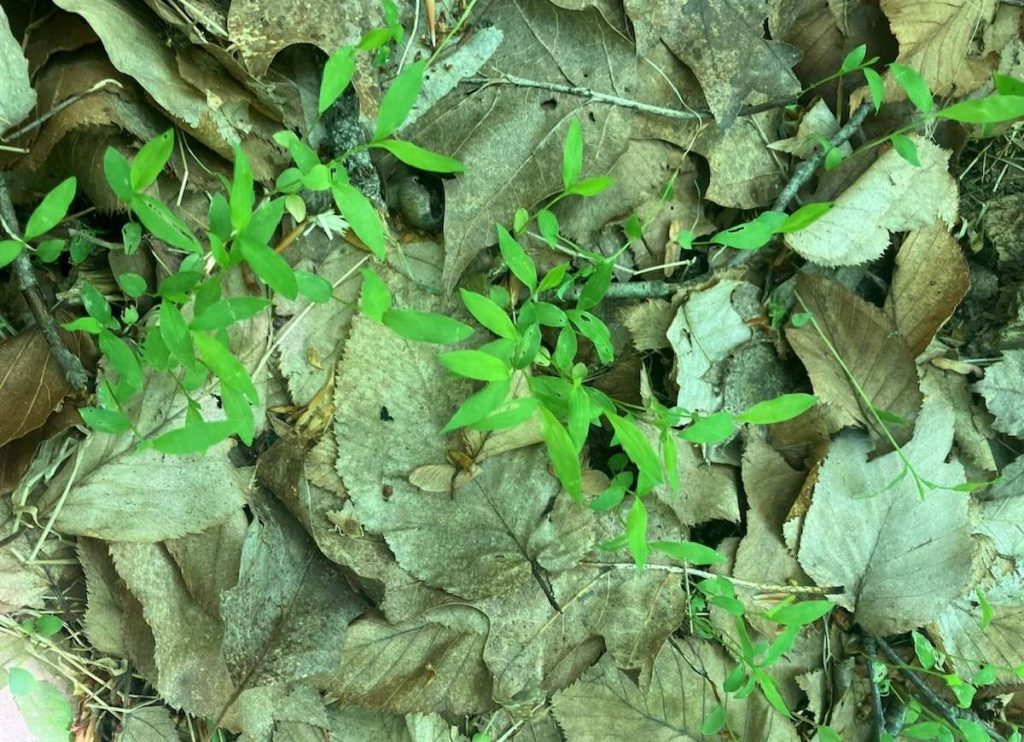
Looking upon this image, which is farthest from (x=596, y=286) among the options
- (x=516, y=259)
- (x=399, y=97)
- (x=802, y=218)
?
(x=399, y=97)

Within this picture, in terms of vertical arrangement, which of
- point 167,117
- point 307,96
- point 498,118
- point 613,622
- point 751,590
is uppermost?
point 167,117

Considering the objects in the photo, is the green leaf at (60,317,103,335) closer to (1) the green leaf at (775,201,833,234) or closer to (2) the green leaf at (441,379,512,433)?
(2) the green leaf at (441,379,512,433)

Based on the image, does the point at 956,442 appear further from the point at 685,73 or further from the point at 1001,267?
the point at 685,73

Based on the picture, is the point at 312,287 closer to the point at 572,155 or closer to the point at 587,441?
the point at 572,155

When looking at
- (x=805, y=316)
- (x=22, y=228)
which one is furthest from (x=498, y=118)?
(x=22, y=228)

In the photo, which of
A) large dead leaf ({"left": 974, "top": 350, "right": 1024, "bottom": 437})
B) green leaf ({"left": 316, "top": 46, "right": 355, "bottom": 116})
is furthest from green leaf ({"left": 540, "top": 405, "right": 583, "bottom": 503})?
large dead leaf ({"left": 974, "top": 350, "right": 1024, "bottom": 437})

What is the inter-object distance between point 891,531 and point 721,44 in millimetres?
1162

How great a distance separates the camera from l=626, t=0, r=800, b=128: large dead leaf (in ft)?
5.27

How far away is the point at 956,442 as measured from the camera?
5.81 feet

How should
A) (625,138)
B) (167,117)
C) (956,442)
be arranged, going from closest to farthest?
(167,117) < (625,138) < (956,442)

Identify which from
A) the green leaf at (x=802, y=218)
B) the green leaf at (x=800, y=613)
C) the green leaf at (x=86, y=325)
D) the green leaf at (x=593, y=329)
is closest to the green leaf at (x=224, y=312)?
the green leaf at (x=86, y=325)

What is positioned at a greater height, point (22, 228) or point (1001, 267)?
point (22, 228)

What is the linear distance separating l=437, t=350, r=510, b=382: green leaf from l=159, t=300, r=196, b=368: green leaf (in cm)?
40

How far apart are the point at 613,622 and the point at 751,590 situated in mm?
322
